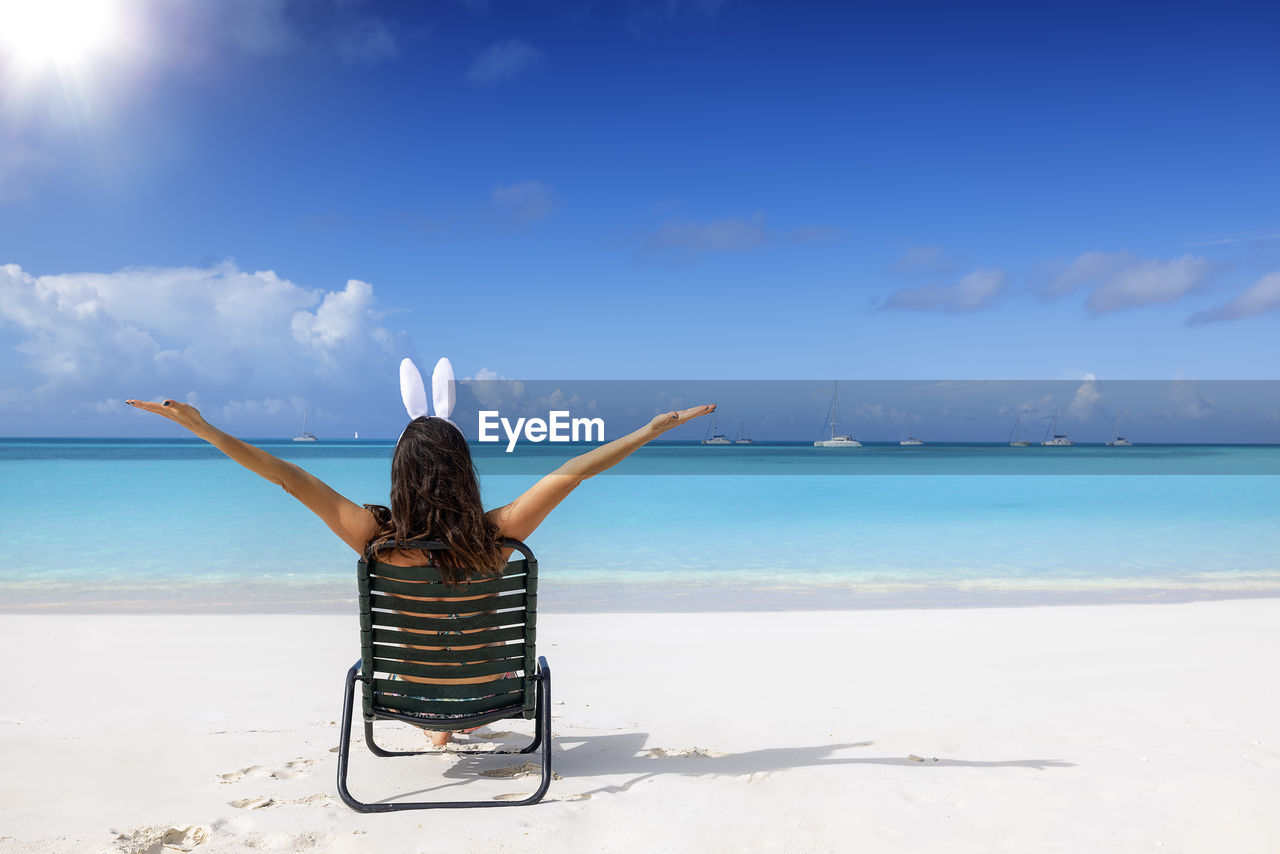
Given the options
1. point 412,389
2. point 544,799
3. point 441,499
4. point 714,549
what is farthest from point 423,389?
point 714,549

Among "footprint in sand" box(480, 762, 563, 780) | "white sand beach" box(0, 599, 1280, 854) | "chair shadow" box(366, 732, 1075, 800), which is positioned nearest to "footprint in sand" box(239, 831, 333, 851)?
"white sand beach" box(0, 599, 1280, 854)

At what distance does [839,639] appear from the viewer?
593 centimetres

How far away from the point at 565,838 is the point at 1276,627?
6.41 meters

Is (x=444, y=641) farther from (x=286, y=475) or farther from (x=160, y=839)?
(x=160, y=839)

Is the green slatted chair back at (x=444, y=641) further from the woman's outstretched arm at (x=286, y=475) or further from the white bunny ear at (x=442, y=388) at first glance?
the white bunny ear at (x=442, y=388)

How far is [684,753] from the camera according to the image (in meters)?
3.49

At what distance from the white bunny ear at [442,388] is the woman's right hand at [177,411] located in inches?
43.1

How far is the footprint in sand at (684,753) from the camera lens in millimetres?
3428

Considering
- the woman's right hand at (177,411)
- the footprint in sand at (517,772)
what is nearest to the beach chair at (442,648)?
the footprint in sand at (517,772)

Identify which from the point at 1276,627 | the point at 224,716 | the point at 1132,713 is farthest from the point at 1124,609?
the point at 224,716

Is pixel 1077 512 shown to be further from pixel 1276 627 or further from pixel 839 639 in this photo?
pixel 839 639

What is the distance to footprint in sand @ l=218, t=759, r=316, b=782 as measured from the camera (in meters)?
3.10

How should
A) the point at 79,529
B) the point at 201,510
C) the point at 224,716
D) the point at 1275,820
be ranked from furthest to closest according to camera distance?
the point at 201,510 < the point at 79,529 < the point at 224,716 < the point at 1275,820

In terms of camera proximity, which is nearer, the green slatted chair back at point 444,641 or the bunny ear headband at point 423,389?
the green slatted chair back at point 444,641
